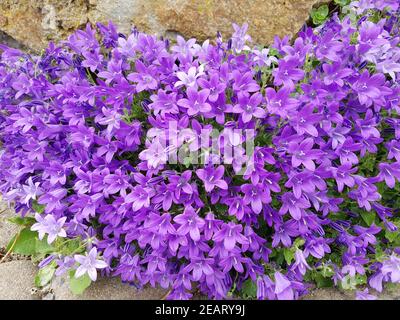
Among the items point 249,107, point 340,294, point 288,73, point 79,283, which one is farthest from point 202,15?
point 340,294

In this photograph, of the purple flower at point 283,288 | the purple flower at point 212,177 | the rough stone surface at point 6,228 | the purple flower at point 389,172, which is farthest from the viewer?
the rough stone surface at point 6,228

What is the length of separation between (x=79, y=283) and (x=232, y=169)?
113cm

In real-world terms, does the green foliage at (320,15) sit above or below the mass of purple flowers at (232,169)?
above

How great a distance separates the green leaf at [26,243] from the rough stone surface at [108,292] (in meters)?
0.30

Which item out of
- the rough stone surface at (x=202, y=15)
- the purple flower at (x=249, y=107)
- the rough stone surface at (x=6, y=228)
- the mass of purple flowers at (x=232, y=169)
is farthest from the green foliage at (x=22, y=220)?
the purple flower at (x=249, y=107)

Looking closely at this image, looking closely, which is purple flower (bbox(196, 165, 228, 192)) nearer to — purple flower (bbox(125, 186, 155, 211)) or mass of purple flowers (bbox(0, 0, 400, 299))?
mass of purple flowers (bbox(0, 0, 400, 299))

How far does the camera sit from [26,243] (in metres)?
3.20

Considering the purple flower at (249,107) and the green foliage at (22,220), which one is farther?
the green foliage at (22,220)

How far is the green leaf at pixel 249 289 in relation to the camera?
9.53ft

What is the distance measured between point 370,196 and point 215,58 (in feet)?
3.96

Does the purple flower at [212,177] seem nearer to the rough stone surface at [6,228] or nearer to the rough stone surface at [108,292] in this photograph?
the rough stone surface at [108,292]

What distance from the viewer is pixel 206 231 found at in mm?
2602

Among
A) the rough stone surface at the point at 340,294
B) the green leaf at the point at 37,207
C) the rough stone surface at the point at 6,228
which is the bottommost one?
the rough stone surface at the point at 340,294

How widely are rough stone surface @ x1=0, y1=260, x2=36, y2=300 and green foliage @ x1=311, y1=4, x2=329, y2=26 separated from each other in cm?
269
